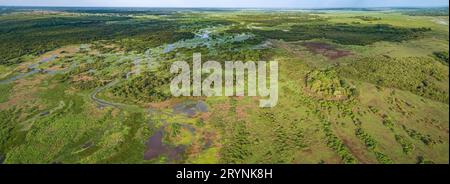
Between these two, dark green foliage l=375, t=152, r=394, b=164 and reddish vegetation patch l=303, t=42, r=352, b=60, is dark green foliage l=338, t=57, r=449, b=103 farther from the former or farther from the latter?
dark green foliage l=375, t=152, r=394, b=164

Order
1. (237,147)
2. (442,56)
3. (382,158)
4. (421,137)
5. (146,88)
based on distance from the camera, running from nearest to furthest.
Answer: (382,158), (237,147), (421,137), (146,88), (442,56)

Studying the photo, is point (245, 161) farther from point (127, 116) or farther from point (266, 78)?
point (266, 78)

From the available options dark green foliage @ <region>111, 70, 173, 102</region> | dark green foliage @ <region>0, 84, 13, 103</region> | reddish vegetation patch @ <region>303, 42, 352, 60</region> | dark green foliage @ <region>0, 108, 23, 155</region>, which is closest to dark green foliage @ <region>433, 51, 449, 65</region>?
reddish vegetation patch @ <region>303, 42, 352, 60</region>

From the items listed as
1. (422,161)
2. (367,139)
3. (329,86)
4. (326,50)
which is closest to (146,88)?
(329,86)

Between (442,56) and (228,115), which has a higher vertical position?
(442,56)

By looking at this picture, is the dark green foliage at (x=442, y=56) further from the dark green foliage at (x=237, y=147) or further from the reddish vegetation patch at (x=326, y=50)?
the dark green foliage at (x=237, y=147)

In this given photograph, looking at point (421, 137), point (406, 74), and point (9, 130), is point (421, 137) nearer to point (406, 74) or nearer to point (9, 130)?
point (406, 74)
